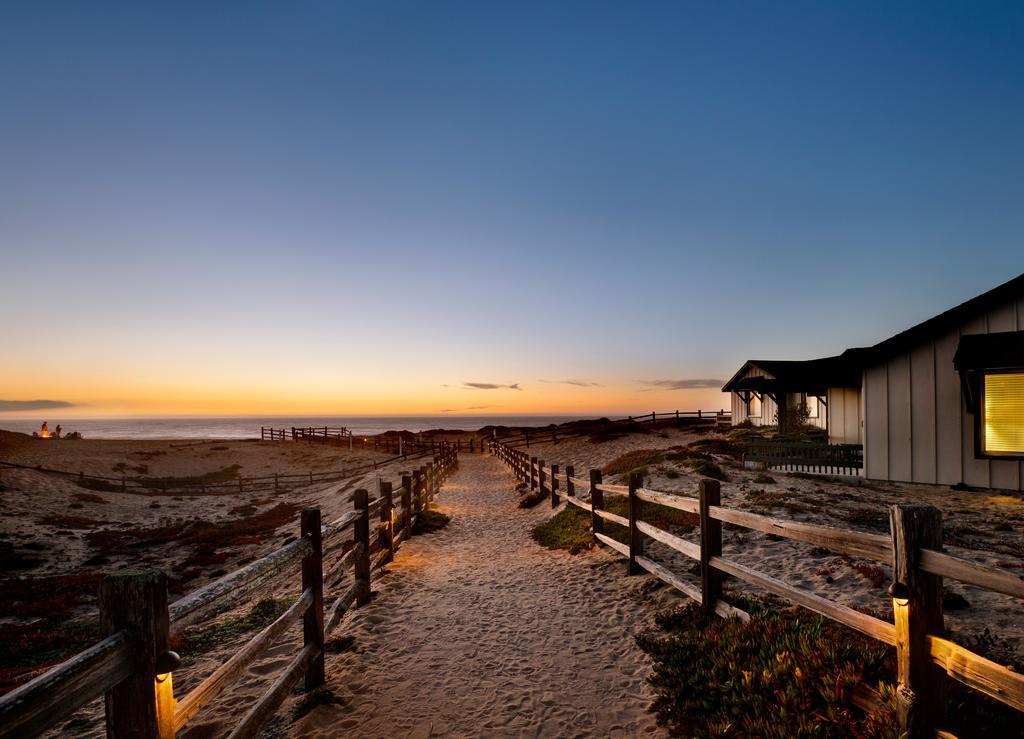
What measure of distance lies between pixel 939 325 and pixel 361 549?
14925 millimetres

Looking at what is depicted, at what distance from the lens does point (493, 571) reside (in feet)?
28.6

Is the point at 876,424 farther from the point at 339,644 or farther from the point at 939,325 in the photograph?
the point at 339,644

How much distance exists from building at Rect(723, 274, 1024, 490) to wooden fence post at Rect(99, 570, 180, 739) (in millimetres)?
15447

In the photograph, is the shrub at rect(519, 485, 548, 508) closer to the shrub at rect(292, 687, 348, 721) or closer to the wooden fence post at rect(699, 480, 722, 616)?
the wooden fence post at rect(699, 480, 722, 616)

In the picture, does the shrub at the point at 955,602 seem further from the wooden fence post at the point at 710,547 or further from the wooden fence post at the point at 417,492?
the wooden fence post at the point at 417,492


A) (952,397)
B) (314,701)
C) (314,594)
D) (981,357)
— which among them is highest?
(981,357)

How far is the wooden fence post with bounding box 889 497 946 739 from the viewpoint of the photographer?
2.90 metres

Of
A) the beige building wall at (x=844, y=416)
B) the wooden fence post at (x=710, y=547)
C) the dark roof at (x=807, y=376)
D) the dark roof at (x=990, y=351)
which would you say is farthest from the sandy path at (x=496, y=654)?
the beige building wall at (x=844, y=416)

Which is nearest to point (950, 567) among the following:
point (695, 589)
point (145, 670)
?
point (695, 589)

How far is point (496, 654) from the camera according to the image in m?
5.39

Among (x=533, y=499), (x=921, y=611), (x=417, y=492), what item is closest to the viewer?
(x=921, y=611)

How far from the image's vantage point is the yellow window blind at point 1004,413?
37.2 feet

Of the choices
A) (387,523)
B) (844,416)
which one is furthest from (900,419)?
(387,523)

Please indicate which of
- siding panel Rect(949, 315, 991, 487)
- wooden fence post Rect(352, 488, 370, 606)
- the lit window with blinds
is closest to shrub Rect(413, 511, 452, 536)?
wooden fence post Rect(352, 488, 370, 606)
